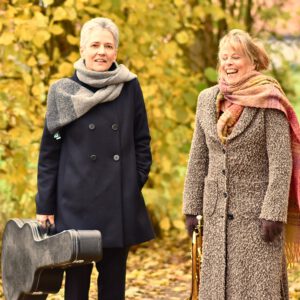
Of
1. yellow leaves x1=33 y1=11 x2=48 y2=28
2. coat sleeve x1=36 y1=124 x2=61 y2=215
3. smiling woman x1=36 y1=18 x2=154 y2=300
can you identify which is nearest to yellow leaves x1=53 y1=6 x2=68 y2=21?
yellow leaves x1=33 y1=11 x2=48 y2=28

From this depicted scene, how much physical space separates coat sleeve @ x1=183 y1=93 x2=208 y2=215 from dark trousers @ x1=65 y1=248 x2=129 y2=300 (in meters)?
0.44

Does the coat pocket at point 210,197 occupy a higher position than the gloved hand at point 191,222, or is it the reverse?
the coat pocket at point 210,197

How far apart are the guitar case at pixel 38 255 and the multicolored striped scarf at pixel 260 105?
0.79 metres

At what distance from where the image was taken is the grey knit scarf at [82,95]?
4898 mm

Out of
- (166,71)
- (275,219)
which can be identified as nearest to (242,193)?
(275,219)

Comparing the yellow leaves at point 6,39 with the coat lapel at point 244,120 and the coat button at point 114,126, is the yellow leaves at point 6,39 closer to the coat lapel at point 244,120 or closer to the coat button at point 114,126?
the coat button at point 114,126

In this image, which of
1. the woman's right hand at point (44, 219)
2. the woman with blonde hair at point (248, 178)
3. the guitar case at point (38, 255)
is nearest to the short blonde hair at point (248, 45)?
the woman with blonde hair at point (248, 178)

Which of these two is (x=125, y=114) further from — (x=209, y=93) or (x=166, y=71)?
(x=166, y=71)

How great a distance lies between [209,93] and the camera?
4.80 m

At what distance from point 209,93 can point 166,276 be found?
351 centimetres

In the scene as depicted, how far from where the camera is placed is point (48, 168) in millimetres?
4973

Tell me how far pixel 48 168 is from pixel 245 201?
985 mm

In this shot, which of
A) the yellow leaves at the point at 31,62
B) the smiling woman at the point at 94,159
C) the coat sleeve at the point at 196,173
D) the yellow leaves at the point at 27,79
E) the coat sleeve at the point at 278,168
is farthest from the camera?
the yellow leaves at the point at 31,62

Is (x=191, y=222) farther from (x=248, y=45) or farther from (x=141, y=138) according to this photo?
(x=248, y=45)
